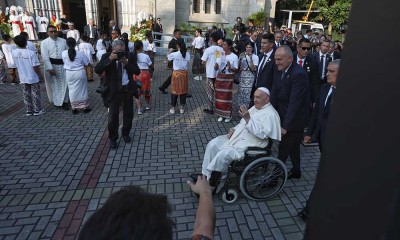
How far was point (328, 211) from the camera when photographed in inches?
31.3

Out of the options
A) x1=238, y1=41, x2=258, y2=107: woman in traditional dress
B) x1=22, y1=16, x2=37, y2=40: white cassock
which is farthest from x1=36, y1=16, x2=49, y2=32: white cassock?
x1=238, y1=41, x2=258, y2=107: woman in traditional dress

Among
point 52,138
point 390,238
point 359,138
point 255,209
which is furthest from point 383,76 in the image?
point 52,138

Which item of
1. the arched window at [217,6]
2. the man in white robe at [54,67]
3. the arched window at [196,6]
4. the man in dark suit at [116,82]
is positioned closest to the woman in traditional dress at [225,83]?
the man in dark suit at [116,82]

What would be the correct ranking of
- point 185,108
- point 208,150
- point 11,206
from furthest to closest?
point 185,108, point 208,150, point 11,206

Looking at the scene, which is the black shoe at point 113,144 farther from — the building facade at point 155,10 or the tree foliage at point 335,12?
the tree foliage at point 335,12

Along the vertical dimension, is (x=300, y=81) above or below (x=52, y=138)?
above

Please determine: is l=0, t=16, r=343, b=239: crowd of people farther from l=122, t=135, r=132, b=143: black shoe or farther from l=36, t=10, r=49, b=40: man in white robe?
l=36, t=10, r=49, b=40: man in white robe

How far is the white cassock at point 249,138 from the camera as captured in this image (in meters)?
3.70

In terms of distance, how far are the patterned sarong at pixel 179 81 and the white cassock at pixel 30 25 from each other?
41.0 ft

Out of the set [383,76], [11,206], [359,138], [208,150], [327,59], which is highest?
[383,76]

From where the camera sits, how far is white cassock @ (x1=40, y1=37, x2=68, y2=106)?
23.3 ft

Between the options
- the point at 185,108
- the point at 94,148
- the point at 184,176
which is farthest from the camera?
the point at 185,108

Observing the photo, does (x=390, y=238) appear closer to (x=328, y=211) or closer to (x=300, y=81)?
(x=328, y=211)

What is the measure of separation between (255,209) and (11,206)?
3156 mm
